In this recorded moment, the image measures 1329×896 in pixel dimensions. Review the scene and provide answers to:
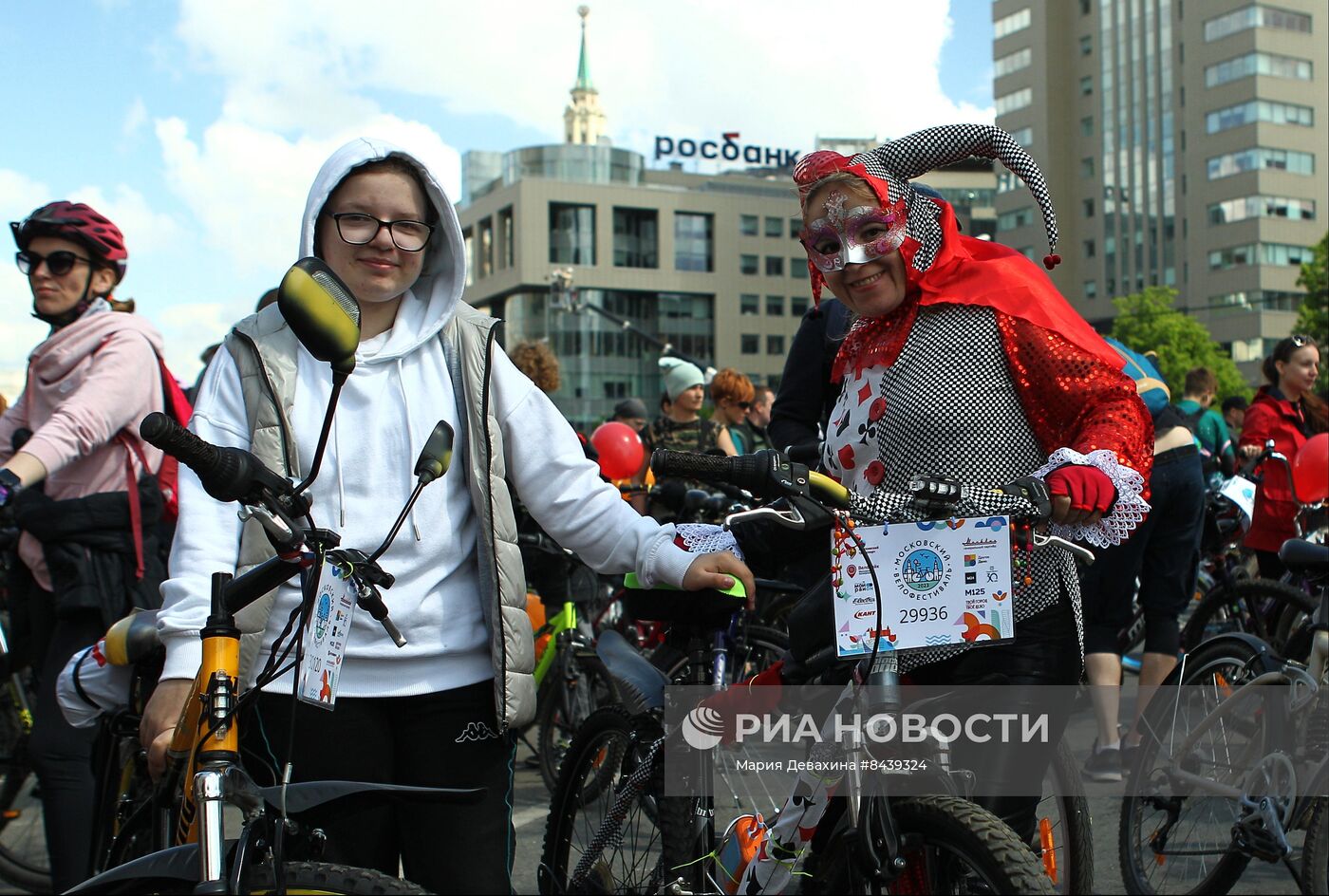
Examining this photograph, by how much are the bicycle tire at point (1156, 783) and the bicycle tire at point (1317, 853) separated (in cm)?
45

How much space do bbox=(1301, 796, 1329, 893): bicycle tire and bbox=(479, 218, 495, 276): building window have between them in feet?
292

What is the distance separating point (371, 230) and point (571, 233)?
283ft

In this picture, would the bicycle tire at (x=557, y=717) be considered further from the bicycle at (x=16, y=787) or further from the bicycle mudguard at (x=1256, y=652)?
the bicycle mudguard at (x=1256, y=652)

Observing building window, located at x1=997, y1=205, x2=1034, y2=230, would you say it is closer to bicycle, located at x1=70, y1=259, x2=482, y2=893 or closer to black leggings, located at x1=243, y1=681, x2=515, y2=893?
black leggings, located at x1=243, y1=681, x2=515, y2=893

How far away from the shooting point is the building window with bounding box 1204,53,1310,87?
243 ft

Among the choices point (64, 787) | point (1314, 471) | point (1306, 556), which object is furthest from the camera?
point (1314, 471)

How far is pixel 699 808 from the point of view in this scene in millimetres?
2959

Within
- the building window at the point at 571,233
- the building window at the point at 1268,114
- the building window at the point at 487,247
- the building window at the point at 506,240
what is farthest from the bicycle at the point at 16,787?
the building window at the point at 487,247

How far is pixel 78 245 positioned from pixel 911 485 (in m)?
2.77

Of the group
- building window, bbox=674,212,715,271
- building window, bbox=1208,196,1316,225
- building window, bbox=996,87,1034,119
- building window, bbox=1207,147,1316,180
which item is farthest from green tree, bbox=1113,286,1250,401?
building window, bbox=674,212,715,271

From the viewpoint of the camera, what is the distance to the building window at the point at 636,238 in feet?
290

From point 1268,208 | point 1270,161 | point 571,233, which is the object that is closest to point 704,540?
point 1268,208

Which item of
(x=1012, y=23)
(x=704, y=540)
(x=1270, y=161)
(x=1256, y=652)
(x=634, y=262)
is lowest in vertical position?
(x=1256, y=652)

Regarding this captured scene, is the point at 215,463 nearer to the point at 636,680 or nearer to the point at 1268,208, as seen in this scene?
the point at 636,680
